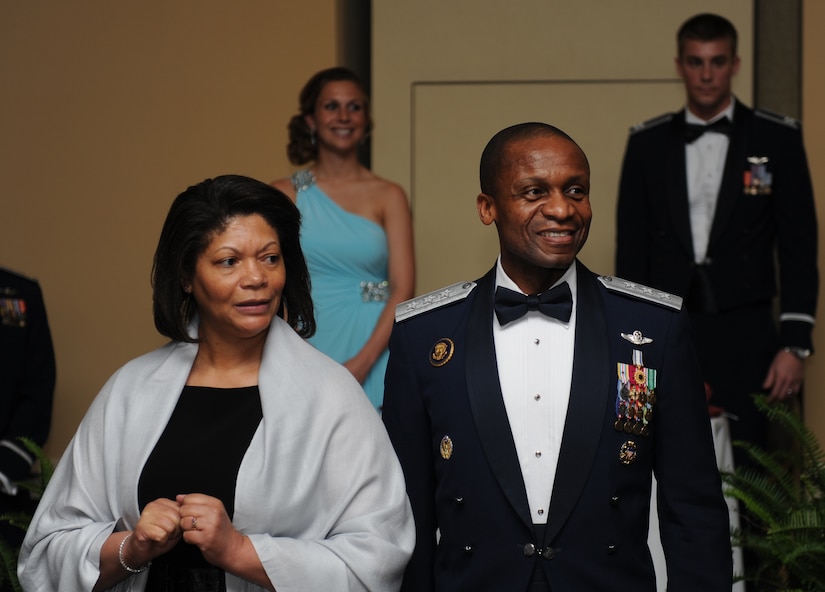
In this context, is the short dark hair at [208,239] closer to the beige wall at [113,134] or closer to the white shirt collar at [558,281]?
the white shirt collar at [558,281]

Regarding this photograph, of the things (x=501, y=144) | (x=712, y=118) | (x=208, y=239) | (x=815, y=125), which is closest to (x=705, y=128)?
(x=712, y=118)

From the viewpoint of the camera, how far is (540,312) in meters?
2.89

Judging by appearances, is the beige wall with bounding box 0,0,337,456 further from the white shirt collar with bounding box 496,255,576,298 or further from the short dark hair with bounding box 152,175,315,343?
the white shirt collar with bounding box 496,255,576,298

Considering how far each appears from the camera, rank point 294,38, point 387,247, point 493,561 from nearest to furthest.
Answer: point 493,561
point 387,247
point 294,38

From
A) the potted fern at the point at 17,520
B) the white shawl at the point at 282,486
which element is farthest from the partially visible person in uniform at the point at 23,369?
the white shawl at the point at 282,486

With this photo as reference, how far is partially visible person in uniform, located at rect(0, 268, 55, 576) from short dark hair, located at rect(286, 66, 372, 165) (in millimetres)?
1159

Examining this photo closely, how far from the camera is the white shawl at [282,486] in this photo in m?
2.72

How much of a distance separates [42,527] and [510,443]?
1026mm

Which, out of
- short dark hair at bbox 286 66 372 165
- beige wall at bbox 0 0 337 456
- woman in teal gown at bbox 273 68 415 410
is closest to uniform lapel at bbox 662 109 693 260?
woman in teal gown at bbox 273 68 415 410

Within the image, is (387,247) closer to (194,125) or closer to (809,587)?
(194,125)

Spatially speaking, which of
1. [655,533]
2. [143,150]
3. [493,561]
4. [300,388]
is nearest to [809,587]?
[655,533]

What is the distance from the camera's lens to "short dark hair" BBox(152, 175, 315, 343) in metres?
2.92

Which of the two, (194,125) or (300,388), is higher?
(194,125)

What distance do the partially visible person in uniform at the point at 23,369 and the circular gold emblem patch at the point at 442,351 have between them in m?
2.51
